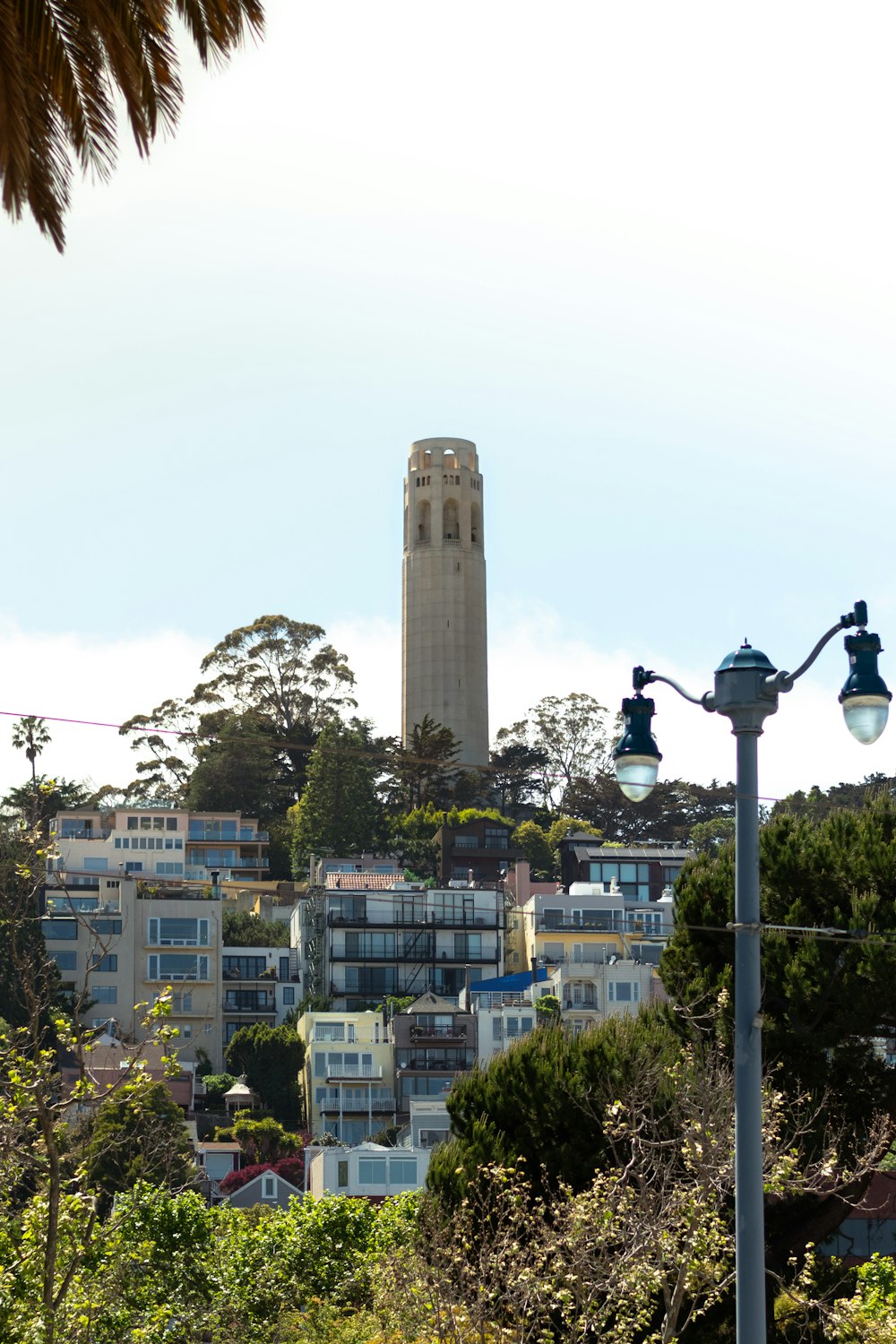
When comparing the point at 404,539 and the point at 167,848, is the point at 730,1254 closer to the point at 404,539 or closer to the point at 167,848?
the point at 167,848

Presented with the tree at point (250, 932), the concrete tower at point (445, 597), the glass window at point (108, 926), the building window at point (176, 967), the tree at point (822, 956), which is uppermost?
the concrete tower at point (445, 597)

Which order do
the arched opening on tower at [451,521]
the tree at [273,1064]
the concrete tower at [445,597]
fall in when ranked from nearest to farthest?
the tree at [273,1064] → the concrete tower at [445,597] → the arched opening on tower at [451,521]

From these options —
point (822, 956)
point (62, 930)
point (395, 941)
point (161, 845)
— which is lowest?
point (395, 941)

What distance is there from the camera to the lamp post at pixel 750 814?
11867 mm

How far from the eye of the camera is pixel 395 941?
83375mm

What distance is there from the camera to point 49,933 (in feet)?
270

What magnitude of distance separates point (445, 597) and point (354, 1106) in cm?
6317

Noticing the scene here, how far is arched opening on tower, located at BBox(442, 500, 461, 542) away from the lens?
133 metres

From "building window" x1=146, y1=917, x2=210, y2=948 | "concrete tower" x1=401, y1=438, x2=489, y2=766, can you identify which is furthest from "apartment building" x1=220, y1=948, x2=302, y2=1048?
"concrete tower" x1=401, y1=438, x2=489, y2=766

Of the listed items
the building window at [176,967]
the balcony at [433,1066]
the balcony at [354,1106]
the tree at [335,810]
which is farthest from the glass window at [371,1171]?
the tree at [335,810]

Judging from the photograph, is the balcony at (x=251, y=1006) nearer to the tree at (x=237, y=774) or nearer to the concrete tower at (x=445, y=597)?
the tree at (x=237, y=774)

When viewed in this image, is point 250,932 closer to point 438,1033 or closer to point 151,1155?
point 438,1033

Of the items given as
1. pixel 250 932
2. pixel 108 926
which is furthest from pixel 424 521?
pixel 108 926

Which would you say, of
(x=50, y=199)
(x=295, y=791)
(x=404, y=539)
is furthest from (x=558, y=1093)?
(x=404, y=539)
